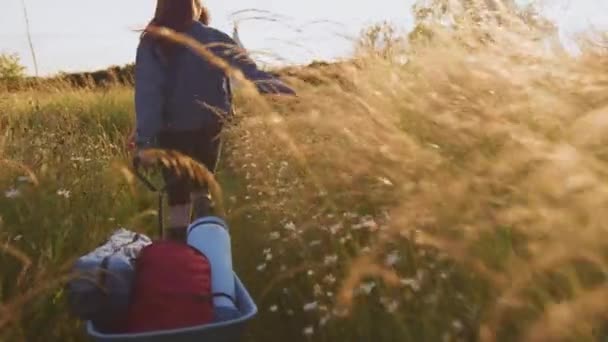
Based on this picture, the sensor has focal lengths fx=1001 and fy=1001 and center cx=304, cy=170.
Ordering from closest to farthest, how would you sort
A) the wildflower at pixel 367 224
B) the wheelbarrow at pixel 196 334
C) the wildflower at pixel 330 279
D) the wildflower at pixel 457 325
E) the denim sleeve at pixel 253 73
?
1. the wildflower at pixel 457 325
2. the wheelbarrow at pixel 196 334
3. the wildflower at pixel 367 224
4. the wildflower at pixel 330 279
5. the denim sleeve at pixel 253 73

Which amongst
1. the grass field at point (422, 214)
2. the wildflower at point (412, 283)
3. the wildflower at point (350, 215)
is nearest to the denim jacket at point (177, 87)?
the grass field at point (422, 214)

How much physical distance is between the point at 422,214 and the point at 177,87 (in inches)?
106

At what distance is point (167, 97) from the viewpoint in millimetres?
5660

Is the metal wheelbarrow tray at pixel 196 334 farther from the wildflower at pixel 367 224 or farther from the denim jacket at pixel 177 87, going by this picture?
the denim jacket at pixel 177 87

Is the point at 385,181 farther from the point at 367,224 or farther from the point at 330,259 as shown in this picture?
the point at 330,259

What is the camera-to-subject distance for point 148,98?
5.57 meters

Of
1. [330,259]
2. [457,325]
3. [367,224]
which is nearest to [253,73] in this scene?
[330,259]

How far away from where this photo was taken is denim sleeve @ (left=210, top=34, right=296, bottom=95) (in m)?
4.99

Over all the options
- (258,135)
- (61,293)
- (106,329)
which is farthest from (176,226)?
(106,329)

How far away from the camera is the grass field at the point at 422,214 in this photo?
8.48 ft

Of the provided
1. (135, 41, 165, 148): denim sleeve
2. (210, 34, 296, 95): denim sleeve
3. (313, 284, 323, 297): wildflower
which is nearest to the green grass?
(313, 284, 323, 297): wildflower

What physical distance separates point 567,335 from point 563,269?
28 centimetres

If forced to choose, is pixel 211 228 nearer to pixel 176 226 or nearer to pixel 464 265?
pixel 464 265

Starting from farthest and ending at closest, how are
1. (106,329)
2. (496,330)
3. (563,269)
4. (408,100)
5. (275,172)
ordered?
(275,172) < (408,100) < (106,329) < (496,330) < (563,269)
